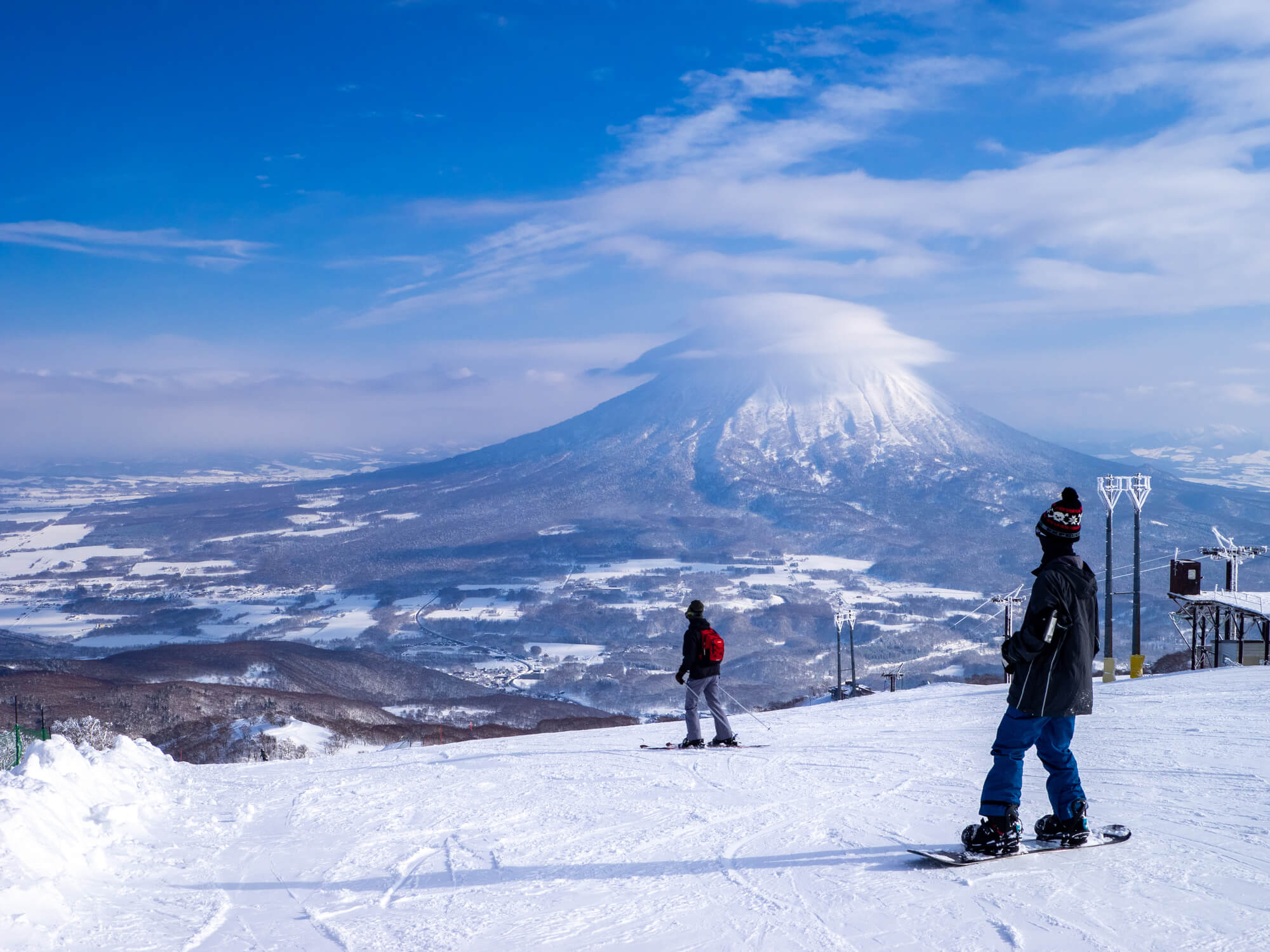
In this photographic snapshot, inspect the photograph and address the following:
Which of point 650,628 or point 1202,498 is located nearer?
point 650,628

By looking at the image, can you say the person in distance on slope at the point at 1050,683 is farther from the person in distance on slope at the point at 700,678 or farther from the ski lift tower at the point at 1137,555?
the ski lift tower at the point at 1137,555

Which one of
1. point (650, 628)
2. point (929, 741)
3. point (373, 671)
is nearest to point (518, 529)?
point (650, 628)

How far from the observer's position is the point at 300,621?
379 ft

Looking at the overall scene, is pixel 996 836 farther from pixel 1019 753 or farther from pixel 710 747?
pixel 710 747

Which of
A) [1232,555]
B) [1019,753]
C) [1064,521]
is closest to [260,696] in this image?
[1232,555]

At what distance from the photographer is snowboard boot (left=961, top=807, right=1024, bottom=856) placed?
4.70 m

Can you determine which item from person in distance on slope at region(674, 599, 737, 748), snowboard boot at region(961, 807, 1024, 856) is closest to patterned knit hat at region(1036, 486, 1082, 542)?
snowboard boot at region(961, 807, 1024, 856)

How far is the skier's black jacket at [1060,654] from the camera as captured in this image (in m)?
4.53

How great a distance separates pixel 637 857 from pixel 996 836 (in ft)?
5.97

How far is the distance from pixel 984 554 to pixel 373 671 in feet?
384

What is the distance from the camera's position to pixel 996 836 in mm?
4703

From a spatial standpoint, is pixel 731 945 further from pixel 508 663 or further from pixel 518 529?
pixel 518 529

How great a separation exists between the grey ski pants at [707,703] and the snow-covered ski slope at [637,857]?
612mm

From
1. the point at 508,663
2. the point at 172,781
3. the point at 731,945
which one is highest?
the point at 731,945
